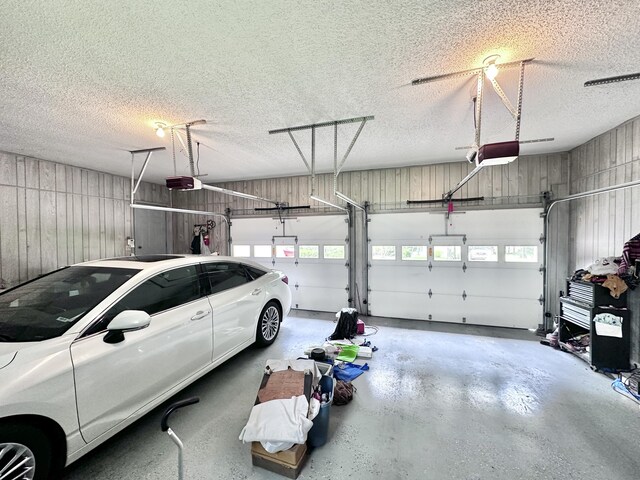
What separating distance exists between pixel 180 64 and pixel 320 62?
1.08 meters

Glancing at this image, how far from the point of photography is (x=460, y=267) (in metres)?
4.64

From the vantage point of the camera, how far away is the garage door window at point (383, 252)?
16.5 ft

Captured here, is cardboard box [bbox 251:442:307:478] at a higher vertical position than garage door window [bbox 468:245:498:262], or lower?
lower

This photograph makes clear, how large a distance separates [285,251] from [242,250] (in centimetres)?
116

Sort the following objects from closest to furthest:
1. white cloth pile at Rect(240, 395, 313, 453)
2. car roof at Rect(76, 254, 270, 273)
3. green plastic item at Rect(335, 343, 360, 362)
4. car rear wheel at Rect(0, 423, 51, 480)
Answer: car rear wheel at Rect(0, 423, 51, 480)
white cloth pile at Rect(240, 395, 313, 453)
car roof at Rect(76, 254, 270, 273)
green plastic item at Rect(335, 343, 360, 362)

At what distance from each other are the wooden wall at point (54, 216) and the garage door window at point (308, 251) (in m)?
3.86

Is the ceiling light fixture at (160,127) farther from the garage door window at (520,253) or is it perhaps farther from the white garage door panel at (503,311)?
the garage door window at (520,253)

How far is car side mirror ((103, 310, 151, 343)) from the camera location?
1622mm

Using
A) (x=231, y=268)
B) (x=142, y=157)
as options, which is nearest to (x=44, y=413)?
(x=231, y=268)

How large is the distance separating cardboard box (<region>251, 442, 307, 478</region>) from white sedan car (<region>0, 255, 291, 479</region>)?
0.93 metres

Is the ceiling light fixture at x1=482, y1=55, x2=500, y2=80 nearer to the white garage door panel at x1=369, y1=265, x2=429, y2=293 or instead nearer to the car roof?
the car roof

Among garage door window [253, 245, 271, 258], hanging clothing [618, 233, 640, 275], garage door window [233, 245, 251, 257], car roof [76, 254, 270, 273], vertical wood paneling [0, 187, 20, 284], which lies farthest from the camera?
garage door window [233, 245, 251, 257]

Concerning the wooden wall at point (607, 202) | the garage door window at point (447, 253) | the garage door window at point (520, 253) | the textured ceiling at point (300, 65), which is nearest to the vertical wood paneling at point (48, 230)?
the textured ceiling at point (300, 65)

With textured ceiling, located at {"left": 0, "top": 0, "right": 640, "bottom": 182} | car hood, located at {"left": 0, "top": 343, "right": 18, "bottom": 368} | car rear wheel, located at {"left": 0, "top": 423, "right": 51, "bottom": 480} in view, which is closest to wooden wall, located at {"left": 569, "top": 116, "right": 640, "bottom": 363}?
textured ceiling, located at {"left": 0, "top": 0, "right": 640, "bottom": 182}
